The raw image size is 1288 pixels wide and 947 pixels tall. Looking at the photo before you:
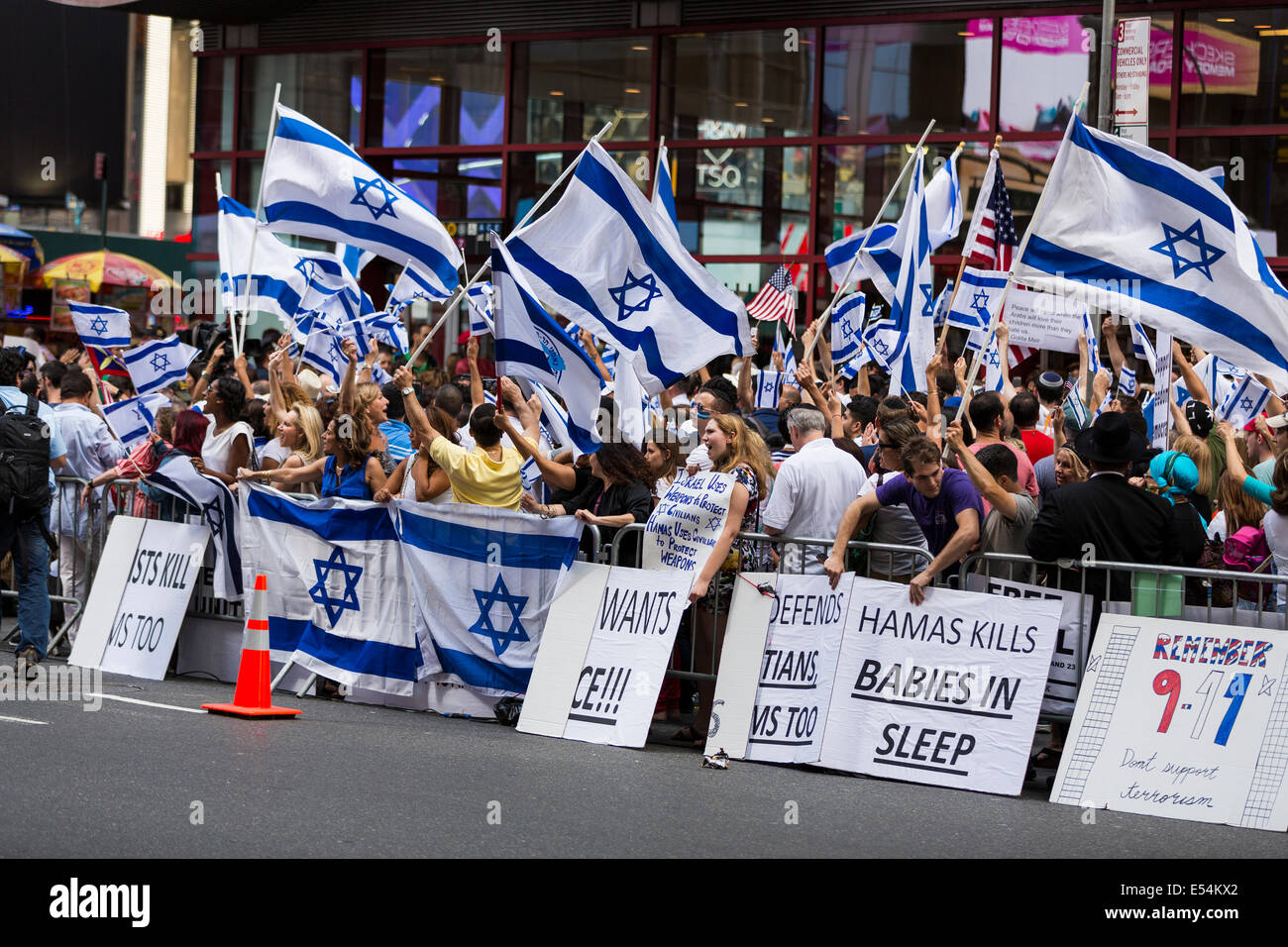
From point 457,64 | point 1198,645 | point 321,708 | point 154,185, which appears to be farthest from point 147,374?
point 154,185

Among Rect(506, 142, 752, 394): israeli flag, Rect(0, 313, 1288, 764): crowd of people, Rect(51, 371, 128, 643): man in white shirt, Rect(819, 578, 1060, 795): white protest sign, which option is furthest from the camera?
Rect(51, 371, 128, 643): man in white shirt

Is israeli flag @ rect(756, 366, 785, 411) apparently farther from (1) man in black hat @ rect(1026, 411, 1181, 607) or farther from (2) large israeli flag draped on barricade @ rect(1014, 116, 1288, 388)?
(1) man in black hat @ rect(1026, 411, 1181, 607)

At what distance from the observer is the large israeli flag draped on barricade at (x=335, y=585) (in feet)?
37.4

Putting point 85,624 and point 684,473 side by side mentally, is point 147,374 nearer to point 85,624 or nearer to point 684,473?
point 85,624

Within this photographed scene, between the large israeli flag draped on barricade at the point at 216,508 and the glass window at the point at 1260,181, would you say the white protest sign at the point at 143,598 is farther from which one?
the glass window at the point at 1260,181

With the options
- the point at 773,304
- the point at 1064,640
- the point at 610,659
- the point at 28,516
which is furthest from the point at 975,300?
the point at 28,516

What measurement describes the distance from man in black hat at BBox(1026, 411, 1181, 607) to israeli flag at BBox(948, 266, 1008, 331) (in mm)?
4923

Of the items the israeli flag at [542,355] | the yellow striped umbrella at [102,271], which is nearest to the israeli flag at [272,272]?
the israeli flag at [542,355]

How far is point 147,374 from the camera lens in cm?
1534

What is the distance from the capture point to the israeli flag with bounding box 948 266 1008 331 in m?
14.3

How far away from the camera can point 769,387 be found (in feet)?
51.1

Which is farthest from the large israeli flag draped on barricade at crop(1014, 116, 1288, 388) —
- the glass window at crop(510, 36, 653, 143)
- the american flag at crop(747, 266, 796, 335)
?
the glass window at crop(510, 36, 653, 143)

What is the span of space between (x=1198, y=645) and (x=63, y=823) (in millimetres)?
5231

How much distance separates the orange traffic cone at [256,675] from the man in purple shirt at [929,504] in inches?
133
